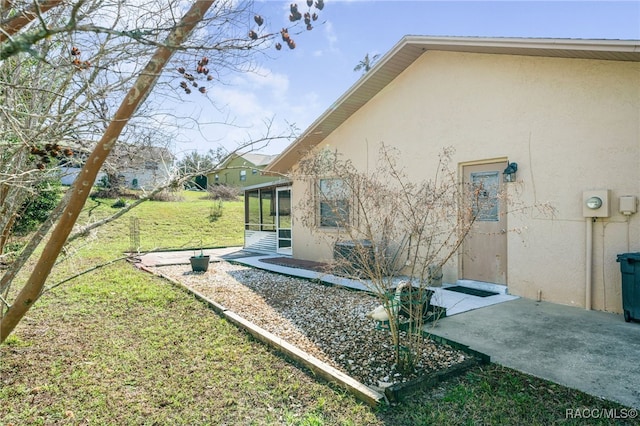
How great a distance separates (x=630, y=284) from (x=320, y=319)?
14.7ft

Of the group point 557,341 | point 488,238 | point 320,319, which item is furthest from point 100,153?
point 488,238

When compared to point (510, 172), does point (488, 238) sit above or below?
below

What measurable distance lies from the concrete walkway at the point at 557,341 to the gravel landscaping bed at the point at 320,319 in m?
0.59

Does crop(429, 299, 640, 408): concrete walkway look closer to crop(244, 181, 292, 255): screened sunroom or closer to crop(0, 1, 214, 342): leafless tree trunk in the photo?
crop(0, 1, 214, 342): leafless tree trunk

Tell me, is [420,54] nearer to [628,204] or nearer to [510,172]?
[510,172]

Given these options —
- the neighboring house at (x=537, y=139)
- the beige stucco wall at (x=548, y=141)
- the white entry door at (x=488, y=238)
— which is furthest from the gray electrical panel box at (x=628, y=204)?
the white entry door at (x=488, y=238)

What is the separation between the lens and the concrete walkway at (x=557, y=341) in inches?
138

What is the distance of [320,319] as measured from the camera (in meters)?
5.75

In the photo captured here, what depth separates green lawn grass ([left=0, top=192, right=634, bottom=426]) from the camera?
122 inches

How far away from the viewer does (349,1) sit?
4367 mm

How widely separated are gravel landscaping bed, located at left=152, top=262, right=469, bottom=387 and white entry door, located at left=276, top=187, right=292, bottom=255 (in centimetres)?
356

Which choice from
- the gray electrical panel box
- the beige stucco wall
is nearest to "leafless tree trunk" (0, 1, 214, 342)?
the beige stucco wall

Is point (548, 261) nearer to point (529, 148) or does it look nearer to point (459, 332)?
point (529, 148)

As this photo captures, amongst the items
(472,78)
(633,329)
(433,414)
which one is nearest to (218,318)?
(433,414)
